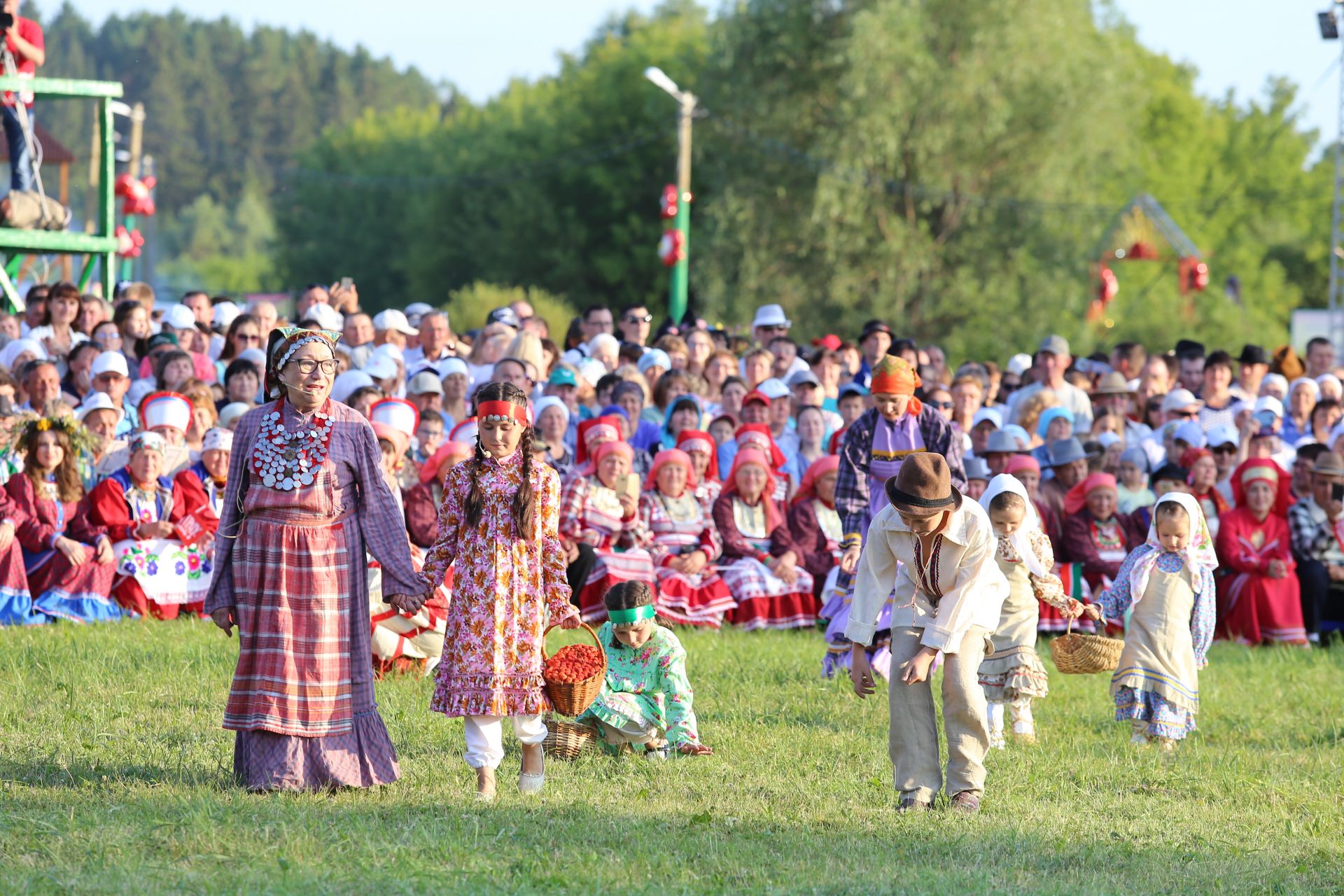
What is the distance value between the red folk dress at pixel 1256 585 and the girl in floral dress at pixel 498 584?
23.7 ft

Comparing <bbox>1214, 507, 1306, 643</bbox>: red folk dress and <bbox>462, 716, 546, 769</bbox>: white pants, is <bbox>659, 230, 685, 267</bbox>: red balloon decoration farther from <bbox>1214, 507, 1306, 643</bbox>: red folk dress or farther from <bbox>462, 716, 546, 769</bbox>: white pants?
<bbox>462, 716, 546, 769</bbox>: white pants

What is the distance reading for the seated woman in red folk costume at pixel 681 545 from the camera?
11.8 meters

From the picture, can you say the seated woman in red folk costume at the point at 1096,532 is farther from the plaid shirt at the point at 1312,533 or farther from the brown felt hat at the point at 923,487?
the brown felt hat at the point at 923,487

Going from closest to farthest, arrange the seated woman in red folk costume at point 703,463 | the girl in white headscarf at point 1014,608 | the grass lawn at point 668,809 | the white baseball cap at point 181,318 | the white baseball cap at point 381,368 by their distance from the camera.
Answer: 1. the grass lawn at point 668,809
2. the girl in white headscarf at point 1014,608
3. the seated woman in red folk costume at point 703,463
4. the white baseball cap at point 381,368
5. the white baseball cap at point 181,318

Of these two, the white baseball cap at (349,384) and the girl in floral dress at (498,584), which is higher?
the white baseball cap at (349,384)

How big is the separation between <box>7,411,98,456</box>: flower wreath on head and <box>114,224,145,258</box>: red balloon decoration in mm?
5534

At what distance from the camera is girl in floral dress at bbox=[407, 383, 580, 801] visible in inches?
259

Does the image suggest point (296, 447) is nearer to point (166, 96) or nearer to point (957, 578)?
point (957, 578)

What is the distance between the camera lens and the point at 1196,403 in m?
14.0

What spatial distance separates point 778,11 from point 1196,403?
2358 centimetres

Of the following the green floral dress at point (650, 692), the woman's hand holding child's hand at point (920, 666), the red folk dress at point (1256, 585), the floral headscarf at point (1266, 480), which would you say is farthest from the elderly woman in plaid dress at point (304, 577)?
the floral headscarf at point (1266, 480)

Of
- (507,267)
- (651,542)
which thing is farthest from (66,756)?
(507,267)

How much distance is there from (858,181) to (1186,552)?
88.1ft

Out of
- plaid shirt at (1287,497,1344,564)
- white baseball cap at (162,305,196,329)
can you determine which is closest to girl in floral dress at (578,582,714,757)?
plaid shirt at (1287,497,1344,564)
